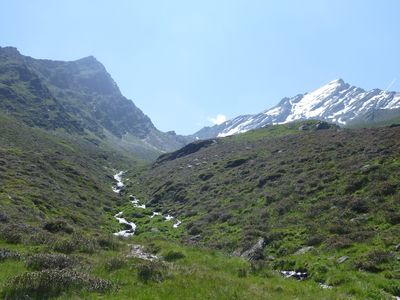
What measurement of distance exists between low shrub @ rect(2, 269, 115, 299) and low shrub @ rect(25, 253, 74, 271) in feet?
6.79

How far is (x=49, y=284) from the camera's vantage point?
13.1 m

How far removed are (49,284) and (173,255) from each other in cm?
1147

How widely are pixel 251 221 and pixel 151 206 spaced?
110 ft

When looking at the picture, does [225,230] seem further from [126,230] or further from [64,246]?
[64,246]

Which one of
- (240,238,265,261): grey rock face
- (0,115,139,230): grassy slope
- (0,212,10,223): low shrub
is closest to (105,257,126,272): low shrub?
(240,238,265,261): grey rock face

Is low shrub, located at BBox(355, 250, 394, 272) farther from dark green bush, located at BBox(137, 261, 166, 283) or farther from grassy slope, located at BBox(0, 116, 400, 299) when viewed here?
dark green bush, located at BBox(137, 261, 166, 283)


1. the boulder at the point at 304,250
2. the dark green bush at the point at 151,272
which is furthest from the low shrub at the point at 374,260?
the dark green bush at the point at 151,272

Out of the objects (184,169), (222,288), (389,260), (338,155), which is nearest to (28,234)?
(222,288)

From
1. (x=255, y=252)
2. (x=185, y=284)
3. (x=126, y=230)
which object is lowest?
(x=126, y=230)

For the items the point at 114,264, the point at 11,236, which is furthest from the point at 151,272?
the point at 11,236

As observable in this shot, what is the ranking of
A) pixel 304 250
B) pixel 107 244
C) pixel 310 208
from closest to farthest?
Answer: pixel 107 244 < pixel 304 250 < pixel 310 208

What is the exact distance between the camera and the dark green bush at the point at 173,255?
77.9 ft

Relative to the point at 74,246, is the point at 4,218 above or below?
above

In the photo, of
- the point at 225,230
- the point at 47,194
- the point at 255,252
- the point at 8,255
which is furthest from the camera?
the point at 47,194
